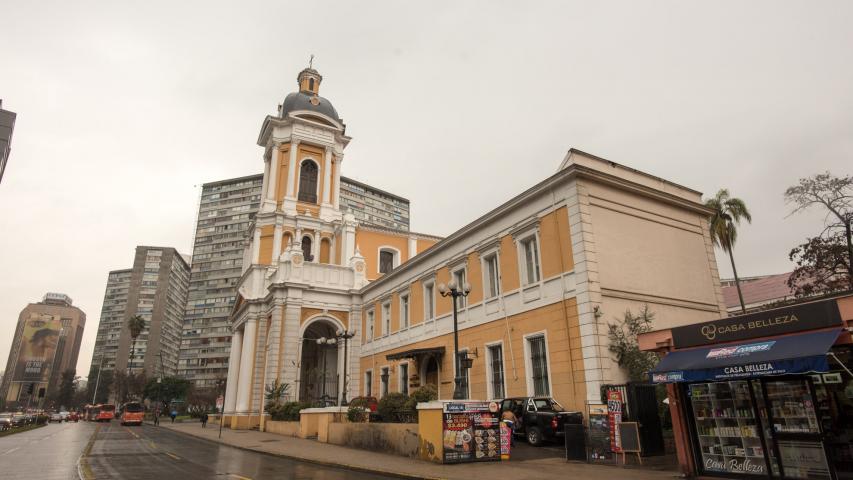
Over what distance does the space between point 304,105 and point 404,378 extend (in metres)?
25.7

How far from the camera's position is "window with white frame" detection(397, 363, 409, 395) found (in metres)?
26.2

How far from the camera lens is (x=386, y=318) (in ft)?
99.3

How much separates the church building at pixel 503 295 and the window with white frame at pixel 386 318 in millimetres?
91

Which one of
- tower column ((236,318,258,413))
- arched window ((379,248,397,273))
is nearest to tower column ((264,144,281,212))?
arched window ((379,248,397,273))

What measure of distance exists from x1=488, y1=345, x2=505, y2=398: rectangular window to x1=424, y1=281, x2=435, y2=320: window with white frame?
546 cm

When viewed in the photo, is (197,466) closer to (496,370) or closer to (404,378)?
(496,370)

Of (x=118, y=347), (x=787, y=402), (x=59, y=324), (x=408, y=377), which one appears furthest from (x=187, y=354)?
(x=787, y=402)

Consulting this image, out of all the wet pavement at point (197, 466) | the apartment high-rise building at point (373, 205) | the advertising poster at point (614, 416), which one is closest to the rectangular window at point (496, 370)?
the advertising poster at point (614, 416)

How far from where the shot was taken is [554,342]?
16.5m

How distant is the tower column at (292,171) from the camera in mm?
39250

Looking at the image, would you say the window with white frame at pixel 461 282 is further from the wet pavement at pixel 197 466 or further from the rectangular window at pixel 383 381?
the wet pavement at pixel 197 466

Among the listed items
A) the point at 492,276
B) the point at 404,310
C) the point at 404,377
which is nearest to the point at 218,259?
the point at 404,310

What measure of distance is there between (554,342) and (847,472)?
29.1ft

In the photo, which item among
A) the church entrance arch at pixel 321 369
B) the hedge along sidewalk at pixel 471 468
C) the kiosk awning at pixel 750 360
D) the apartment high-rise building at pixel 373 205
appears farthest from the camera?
the apartment high-rise building at pixel 373 205
